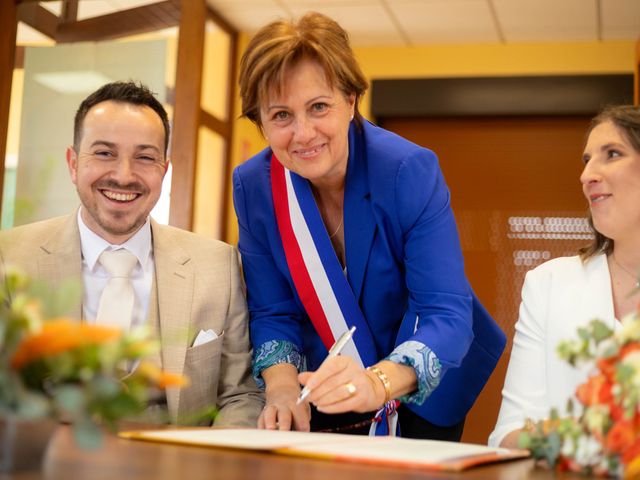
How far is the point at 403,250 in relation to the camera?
73.5 inches

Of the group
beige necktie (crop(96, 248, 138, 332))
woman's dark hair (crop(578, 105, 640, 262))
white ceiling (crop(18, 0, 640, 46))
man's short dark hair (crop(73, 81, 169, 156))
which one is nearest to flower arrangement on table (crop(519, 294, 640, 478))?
woman's dark hair (crop(578, 105, 640, 262))

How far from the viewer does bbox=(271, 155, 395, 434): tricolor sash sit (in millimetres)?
1859

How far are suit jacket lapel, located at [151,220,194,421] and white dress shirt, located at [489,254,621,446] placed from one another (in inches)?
26.5

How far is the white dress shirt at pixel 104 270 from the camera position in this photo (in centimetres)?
198

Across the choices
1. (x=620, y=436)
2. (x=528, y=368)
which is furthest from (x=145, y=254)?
(x=620, y=436)

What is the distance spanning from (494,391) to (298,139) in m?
4.30

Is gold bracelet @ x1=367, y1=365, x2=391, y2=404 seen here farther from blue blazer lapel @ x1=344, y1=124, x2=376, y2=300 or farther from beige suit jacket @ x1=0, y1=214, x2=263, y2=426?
beige suit jacket @ x1=0, y1=214, x2=263, y2=426

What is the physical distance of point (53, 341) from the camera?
0.81 meters

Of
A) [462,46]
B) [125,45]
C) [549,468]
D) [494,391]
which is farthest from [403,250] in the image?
[462,46]

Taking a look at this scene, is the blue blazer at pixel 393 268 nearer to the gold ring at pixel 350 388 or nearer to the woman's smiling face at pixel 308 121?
the woman's smiling face at pixel 308 121

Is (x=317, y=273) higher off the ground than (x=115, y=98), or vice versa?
(x=115, y=98)

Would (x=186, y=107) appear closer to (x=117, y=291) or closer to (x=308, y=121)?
(x=117, y=291)

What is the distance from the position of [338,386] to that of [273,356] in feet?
1.54

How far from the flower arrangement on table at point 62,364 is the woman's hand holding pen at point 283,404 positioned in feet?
2.65
